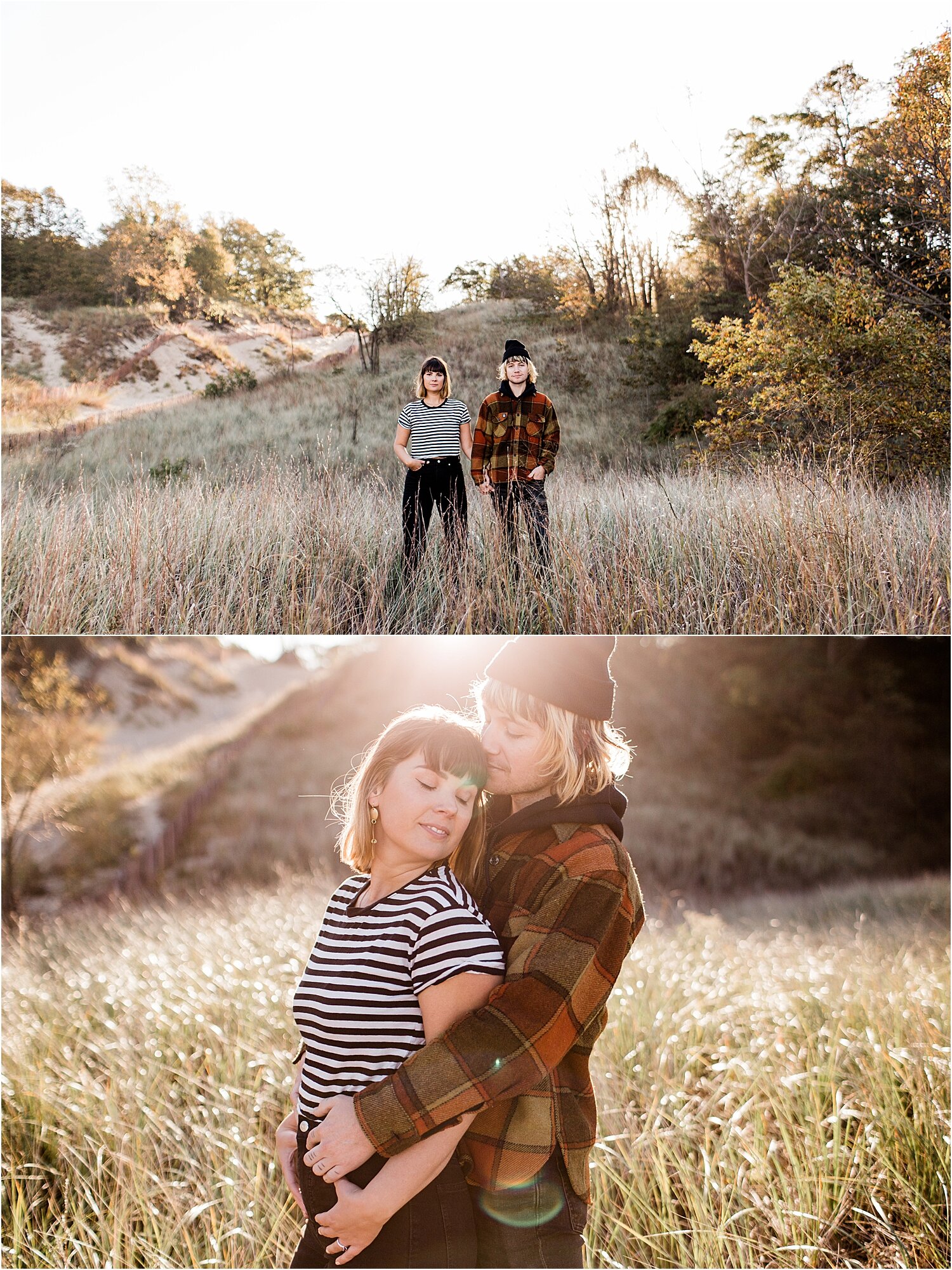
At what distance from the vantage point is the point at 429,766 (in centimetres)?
195

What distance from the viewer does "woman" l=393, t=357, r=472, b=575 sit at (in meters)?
4.98

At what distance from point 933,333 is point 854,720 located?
13.4 ft

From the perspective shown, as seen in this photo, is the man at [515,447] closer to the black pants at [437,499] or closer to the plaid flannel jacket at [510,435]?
the plaid flannel jacket at [510,435]

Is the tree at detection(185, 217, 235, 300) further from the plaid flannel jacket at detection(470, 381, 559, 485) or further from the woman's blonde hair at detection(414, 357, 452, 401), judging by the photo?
the plaid flannel jacket at detection(470, 381, 559, 485)

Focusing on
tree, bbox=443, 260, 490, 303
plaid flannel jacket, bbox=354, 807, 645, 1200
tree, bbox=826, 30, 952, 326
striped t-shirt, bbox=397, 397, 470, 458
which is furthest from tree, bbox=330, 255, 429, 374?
plaid flannel jacket, bbox=354, 807, 645, 1200

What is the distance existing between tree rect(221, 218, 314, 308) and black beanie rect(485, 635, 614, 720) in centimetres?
821

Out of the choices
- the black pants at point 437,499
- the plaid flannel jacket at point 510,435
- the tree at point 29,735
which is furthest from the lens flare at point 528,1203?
the tree at point 29,735

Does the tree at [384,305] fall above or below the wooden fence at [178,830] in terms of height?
above

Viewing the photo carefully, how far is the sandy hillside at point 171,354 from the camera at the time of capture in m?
8.94

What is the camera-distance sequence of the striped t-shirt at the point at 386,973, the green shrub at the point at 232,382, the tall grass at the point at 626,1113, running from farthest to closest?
the green shrub at the point at 232,382 → the tall grass at the point at 626,1113 → the striped t-shirt at the point at 386,973

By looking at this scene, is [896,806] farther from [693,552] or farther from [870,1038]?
[870,1038]

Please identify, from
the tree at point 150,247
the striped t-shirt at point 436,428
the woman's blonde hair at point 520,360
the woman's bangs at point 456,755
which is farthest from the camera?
the tree at point 150,247

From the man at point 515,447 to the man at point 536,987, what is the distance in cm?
293

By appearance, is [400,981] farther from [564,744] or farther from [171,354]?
[171,354]
